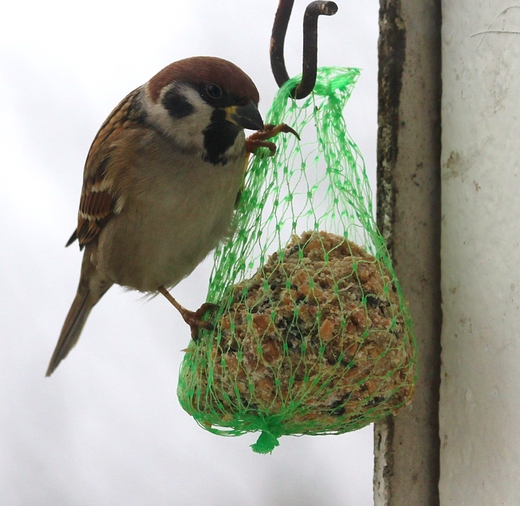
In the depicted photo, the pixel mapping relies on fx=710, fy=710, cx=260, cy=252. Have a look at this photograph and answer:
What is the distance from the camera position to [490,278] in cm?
115

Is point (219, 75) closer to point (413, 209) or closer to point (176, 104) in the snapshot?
point (176, 104)

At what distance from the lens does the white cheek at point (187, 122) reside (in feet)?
4.50

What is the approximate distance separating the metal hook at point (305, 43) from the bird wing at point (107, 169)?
17.0 inches

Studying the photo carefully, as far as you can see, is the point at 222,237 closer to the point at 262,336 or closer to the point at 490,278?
the point at 262,336

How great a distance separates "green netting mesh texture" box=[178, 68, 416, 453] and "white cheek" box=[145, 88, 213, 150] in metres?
0.21

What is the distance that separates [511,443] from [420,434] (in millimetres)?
249

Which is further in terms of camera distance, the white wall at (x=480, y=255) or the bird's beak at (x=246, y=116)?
the bird's beak at (x=246, y=116)

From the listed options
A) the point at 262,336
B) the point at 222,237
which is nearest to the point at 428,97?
the point at 222,237

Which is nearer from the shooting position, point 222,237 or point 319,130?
point 319,130

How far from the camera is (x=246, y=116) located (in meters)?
1.30

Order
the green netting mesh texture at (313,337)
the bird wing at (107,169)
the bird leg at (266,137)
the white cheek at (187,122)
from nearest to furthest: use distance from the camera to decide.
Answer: the green netting mesh texture at (313,337) → the bird leg at (266,137) → the white cheek at (187,122) → the bird wing at (107,169)

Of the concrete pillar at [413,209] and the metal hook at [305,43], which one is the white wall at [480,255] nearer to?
the concrete pillar at [413,209]

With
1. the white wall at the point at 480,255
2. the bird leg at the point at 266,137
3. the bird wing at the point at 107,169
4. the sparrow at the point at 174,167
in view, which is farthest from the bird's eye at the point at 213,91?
the white wall at the point at 480,255

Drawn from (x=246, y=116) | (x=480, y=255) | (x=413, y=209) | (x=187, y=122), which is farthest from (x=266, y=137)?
(x=480, y=255)
